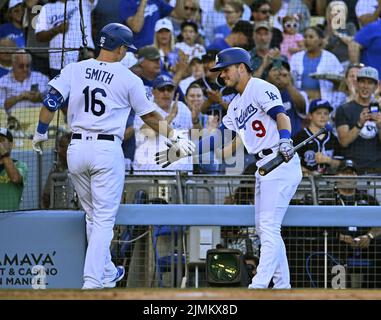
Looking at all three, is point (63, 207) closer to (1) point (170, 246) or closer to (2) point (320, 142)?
(1) point (170, 246)

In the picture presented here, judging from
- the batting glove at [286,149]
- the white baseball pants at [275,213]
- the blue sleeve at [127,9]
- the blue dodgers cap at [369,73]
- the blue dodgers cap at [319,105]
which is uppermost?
the blue sleeve at [127,9]

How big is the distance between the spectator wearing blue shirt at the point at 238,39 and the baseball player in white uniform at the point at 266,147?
3529 mm

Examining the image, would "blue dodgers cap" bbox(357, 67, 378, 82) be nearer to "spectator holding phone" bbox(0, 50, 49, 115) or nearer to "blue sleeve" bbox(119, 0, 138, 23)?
"blue sleeve" bbox(119, 0, 138, 23)

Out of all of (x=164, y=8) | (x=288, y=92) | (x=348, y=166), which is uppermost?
(x=164, y=8)

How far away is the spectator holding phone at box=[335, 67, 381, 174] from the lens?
10.6m

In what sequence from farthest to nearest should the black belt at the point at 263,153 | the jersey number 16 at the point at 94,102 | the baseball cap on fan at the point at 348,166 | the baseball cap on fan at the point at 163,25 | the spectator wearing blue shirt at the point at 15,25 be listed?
the baseball cap on fan at the point at 163,25, the spectator wearing blue shirt at the point at 15,25, the baseball cap on fan at the point at 348,166, the black belt at the point at 263,153, the jersey number 16 at the point at 94,102

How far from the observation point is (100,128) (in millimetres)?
7285

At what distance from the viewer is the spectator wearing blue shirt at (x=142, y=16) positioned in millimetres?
11141

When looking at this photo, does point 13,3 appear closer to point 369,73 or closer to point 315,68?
point 315,68

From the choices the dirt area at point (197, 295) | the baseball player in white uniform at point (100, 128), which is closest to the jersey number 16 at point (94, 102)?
the baseball player in white uniform at point (100, 128)

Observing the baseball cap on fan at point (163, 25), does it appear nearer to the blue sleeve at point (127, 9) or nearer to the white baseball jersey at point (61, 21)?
the blue sleeve at point (127, 9)

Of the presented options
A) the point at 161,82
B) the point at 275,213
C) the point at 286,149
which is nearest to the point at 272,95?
the point at 286,149

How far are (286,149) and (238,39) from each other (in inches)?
174
